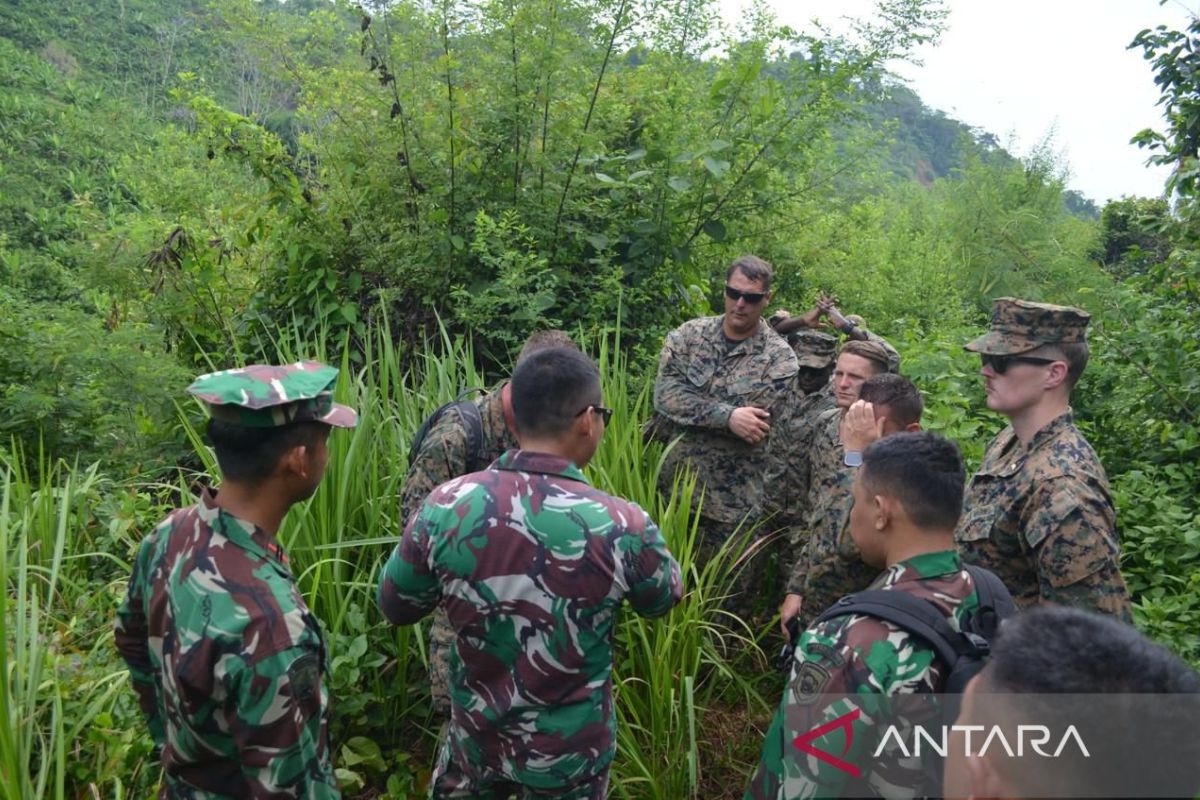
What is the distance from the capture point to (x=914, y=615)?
5.97 ft

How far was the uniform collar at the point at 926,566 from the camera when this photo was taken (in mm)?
2006

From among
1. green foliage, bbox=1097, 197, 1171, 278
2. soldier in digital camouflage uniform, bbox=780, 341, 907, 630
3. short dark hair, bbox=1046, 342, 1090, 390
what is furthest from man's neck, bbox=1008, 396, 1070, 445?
green foliage, bbox=1097, 197, 1171, 278

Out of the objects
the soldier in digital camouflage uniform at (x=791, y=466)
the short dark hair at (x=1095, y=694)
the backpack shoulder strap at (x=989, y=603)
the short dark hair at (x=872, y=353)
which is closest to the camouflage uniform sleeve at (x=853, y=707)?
the backpack shoulder strap at (x=989, y=603)

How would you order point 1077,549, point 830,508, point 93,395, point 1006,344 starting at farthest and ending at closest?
point 93,395
point 830,508
point 1006,344
point 1077,549

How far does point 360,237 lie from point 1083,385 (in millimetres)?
4680

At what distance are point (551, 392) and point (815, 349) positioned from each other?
2.80 m

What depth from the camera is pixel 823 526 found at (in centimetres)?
329

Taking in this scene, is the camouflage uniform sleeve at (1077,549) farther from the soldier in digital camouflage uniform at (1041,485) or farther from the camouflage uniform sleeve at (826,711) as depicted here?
the camouflage uniform sleeve at (826,711)

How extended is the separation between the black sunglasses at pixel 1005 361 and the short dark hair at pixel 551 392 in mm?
1528

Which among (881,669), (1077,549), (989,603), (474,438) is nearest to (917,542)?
(989,603)

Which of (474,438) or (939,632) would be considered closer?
(939,632)

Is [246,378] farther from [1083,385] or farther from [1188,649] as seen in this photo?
[1083,385]

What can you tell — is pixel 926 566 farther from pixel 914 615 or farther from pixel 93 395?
pixel 93 395

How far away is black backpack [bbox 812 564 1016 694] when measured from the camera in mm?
1781
